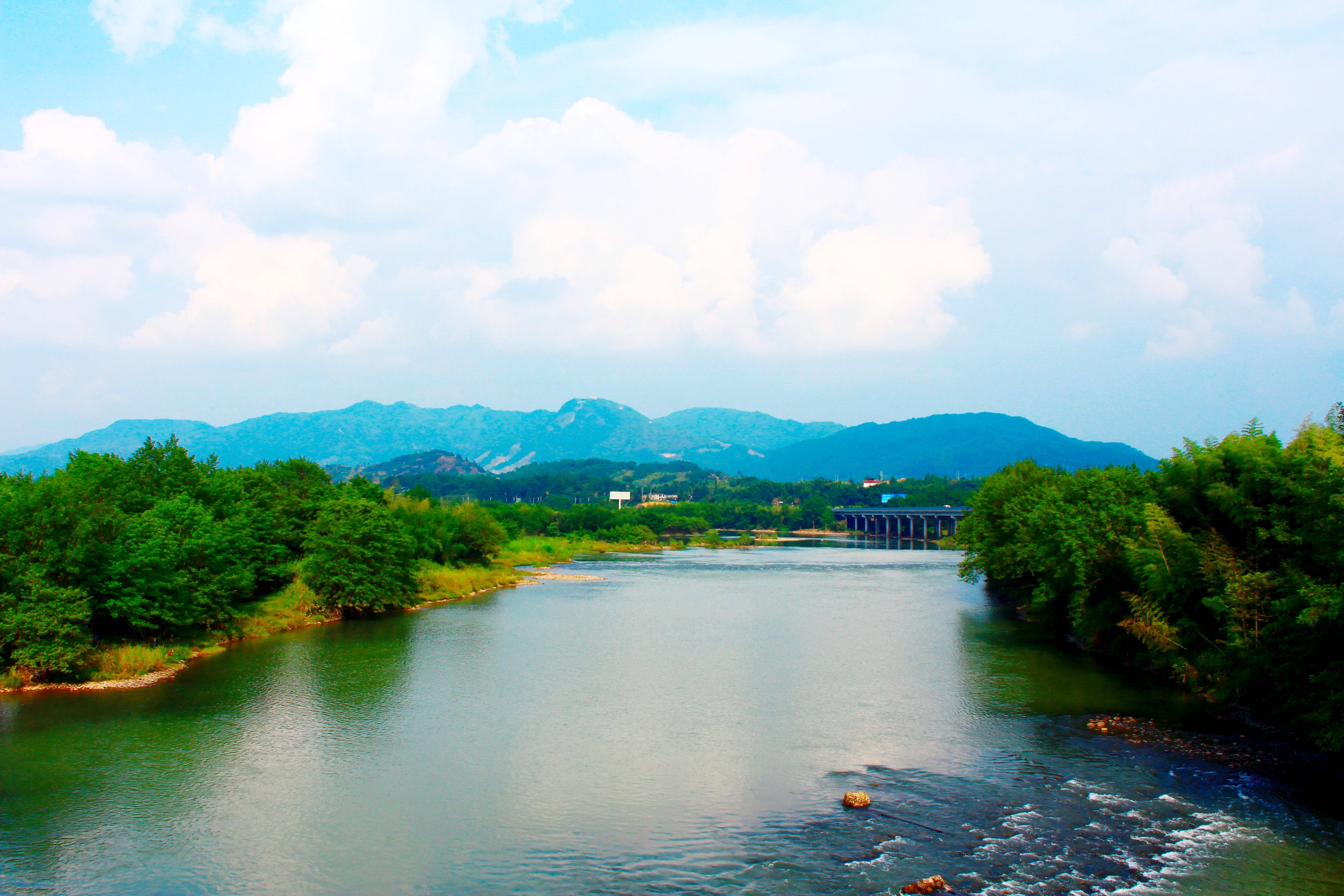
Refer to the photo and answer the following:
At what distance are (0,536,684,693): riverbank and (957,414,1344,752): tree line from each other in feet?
109

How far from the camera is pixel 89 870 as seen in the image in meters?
15.6

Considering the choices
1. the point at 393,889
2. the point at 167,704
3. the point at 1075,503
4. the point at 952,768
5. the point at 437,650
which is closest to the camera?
the point at 393,889

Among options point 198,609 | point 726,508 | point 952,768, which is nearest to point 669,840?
point 952,768

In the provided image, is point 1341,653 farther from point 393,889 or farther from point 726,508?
point 726,508

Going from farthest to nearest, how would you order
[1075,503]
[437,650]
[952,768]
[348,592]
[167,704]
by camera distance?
[348,592] < [1075,503] < [437,650] < [167,704] < [952,768]

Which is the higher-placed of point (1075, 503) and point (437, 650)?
point (1075, 503)

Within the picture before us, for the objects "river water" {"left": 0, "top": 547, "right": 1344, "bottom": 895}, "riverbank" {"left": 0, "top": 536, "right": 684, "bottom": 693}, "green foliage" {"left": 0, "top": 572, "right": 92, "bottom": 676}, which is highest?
"green foliage" {"left": 0, "top": 572, "right": 92, "bottom": 676}

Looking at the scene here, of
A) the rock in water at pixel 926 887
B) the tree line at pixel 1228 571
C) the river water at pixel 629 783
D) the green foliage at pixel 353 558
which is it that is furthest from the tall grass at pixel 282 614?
the tree line at pixel 1228 571

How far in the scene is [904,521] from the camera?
16588 cm

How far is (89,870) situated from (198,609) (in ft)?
70.6

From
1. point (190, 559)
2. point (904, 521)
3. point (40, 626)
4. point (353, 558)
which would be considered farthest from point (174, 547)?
point (904, 521)

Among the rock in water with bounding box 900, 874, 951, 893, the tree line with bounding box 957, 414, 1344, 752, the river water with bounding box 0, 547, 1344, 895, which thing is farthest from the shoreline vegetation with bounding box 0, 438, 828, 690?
the tree line with bounding box 957, 414, 1344, 752

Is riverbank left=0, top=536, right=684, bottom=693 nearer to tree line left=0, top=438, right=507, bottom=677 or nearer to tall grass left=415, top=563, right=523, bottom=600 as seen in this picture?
tall grass left=415, top=563, right=523, bottom=600

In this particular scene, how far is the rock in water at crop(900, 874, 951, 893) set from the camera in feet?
47.1
